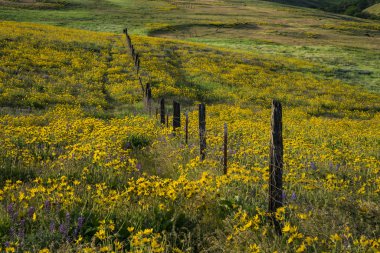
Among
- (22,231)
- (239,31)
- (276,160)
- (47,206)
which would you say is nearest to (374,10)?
(239,31)

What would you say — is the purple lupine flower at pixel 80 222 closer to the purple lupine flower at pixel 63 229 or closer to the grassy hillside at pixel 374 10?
the purple lupine flower at pixel 63 229

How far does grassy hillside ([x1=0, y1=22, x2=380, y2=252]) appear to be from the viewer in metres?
4.51

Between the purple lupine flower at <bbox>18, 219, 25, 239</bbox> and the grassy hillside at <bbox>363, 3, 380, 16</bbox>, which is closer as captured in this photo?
the purple lupine flower at <bbox>18, 219, 25, 239</bbox>

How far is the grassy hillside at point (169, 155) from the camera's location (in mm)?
4512

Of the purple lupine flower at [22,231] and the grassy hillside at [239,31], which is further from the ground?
the grassy hillside at [239,31]

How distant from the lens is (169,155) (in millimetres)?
7902

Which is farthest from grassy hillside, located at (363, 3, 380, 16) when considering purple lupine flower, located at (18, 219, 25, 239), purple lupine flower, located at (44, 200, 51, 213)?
purple lupine flower, located at (18, 219, 25, 239)

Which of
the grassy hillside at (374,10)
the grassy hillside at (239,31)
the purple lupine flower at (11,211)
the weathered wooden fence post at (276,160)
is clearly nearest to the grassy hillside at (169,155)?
the purple lupine flower at (11,211)

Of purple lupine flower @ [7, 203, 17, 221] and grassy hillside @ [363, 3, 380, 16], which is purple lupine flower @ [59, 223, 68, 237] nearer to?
purple lupine flower @ [7, 203, 17, 221]

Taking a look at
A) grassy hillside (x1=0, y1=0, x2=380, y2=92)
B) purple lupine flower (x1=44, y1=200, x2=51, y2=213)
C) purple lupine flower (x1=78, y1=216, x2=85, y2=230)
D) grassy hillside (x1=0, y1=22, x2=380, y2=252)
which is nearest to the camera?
purple lupine flower (x1=78, y1=216, x2=85, y2=230)

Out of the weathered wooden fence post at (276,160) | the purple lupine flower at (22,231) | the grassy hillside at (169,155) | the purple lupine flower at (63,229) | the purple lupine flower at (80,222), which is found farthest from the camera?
the weathered wooden fence post at (276,160)

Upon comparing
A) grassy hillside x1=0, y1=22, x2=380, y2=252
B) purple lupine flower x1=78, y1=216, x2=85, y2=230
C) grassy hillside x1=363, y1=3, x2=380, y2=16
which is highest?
grassy hillside x1=363, y1=3, x2=380, y2=16

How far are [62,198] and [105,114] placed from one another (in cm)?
1311

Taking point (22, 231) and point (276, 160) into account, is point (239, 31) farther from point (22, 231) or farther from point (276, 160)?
point (22, 231)
